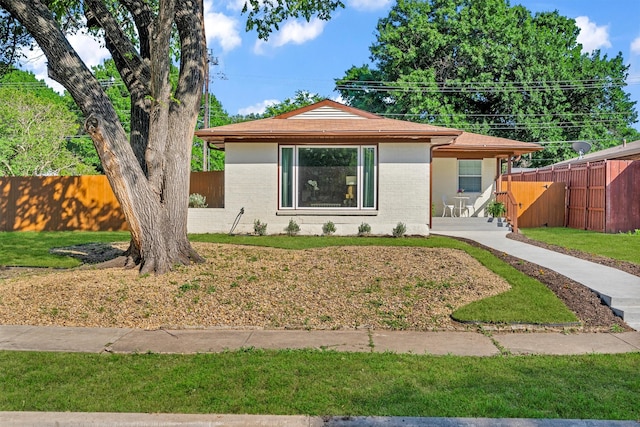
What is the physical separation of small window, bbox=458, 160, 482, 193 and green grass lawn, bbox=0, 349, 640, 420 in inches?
566

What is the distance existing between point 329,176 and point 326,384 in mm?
11617

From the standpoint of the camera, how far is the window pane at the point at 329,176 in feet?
51.7

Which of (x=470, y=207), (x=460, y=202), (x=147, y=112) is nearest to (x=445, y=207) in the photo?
(x=460, y=202)

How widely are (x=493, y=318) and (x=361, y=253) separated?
492 centimetres

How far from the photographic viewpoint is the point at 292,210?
51.9 feet

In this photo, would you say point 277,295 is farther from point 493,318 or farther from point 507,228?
point 507,228

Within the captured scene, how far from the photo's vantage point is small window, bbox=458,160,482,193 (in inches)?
762

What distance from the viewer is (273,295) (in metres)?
7.70

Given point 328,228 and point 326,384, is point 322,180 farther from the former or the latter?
point 326,384

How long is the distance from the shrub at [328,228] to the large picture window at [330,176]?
579mm

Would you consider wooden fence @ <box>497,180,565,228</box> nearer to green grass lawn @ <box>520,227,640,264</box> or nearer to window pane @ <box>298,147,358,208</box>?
green grass lawn @ <box>520,227,640,264</box>

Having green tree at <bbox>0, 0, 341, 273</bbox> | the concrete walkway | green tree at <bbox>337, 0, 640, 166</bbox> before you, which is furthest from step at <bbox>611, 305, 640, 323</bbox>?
green tree at <bbox>337, 0, 640, 166</bbox>

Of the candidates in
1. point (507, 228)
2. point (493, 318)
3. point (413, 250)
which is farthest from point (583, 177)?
point (493, 318)

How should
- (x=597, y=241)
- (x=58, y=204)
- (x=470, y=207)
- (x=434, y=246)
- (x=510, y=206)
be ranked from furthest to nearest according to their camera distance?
(x=58, y=204) → (x=470, y=207) → (x=510, y=206) → (x=597, y=241) → (x=434, y=246)
